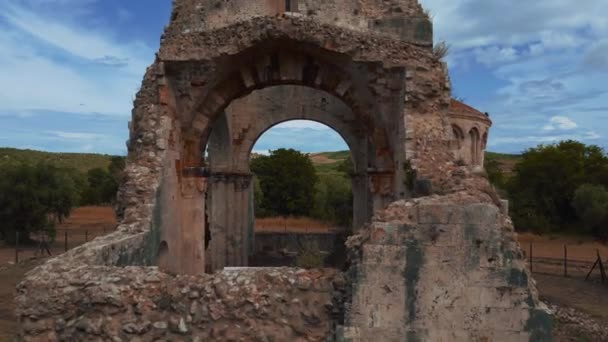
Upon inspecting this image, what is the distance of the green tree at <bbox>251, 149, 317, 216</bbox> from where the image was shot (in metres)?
31.0

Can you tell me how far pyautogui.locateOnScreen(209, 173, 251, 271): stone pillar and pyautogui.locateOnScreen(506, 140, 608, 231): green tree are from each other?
16040 millimetres

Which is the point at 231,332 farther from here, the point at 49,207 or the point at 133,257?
the point at 49,207

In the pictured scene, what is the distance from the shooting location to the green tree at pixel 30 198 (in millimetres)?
21969

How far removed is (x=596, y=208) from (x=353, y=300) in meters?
22.2

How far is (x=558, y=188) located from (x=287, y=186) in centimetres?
1345

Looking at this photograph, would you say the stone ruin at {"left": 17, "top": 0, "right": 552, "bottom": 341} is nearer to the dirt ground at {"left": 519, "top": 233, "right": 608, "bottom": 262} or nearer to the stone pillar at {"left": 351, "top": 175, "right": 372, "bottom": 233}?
the stone pillar at {"left": 351, "top": 175, "right": 372, "bottom": 233}

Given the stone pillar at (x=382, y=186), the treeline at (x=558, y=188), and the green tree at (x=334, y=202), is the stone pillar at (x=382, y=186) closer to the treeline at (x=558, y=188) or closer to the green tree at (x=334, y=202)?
the green tree at (x=334, y=202)

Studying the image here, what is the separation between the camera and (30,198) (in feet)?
72.8

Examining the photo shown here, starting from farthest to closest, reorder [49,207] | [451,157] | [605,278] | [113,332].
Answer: [49,207] → [605,278] → [451,157] → [113,332]

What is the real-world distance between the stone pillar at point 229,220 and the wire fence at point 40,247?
4.10 metres

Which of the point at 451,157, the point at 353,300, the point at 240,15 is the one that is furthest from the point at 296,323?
the point at 240,15

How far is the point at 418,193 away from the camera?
704 cm

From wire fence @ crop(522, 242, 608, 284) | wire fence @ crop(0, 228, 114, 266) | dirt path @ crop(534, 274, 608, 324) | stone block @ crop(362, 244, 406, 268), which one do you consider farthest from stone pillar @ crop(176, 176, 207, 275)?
wire fence @ crop(522, 242, 608, 284)

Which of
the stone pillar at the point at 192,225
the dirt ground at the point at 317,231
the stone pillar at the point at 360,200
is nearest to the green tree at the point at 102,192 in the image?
the dirt ground at the point at 317,231
